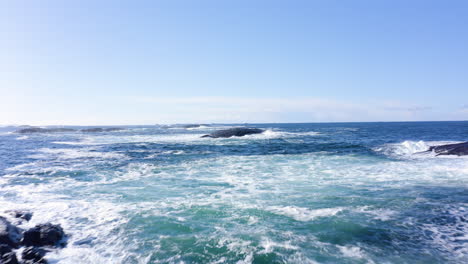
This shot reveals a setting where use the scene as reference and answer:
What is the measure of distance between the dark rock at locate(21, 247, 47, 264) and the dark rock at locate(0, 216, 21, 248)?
0.58 m

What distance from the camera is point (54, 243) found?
8570 mm

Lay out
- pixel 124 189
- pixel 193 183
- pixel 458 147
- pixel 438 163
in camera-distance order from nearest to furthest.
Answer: pixel 124 189 < pixel 193 183 < pixel 438 163 < pixel 458 147

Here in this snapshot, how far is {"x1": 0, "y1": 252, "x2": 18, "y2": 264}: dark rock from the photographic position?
23.5ft

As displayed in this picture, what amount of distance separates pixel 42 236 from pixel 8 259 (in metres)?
1.40

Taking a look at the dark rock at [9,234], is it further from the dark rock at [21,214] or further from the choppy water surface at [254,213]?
the dark rock at [21,214]

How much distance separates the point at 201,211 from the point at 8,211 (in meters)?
7.24

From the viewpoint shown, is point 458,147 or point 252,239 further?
point 458,147

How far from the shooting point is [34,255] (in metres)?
7.68

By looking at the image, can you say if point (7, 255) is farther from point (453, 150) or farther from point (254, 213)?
point (453, 150)

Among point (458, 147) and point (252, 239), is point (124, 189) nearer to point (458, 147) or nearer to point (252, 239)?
point (252, 239)

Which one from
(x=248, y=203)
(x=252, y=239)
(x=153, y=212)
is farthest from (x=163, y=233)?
(x=248, y=203)

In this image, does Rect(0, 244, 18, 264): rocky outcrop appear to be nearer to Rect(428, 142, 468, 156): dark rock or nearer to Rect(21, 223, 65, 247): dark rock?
Rect(21, 223, 65, 247): dark rock

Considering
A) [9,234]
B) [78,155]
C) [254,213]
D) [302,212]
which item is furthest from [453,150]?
[78,155]

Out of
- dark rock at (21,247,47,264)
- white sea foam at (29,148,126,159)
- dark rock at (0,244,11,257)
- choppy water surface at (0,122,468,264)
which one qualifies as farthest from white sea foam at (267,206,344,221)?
white sea foam at (29,148,126,159)
